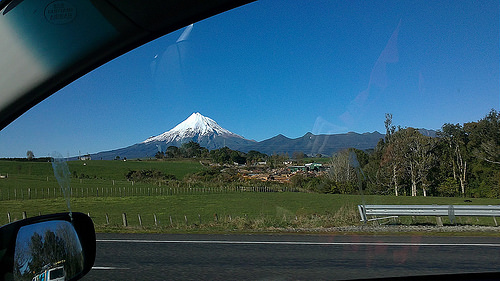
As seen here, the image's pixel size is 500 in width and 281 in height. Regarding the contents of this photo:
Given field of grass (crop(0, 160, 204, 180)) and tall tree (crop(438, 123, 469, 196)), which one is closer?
field of grass (crop(0, 160, 204, 180))

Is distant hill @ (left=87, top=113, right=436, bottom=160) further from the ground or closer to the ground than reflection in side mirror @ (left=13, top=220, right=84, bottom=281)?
further from the ground

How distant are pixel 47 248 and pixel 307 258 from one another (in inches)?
84.8

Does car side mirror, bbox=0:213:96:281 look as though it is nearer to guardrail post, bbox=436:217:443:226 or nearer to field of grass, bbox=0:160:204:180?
field of grass, bbox=0:160:204:180

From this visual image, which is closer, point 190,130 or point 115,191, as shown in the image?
point 190,130

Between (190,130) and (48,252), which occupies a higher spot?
(190,130)

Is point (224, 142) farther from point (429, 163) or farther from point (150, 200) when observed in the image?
point (429, 163)

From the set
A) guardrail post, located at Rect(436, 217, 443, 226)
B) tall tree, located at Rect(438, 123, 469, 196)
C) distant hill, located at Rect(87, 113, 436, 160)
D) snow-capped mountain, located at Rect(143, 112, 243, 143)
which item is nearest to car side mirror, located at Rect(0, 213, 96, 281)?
distant hill, located at Rect(87, 113, 436, 160)

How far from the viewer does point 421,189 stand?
2.52 meters

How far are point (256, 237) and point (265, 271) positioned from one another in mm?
1543

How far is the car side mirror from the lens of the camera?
136 centimetres

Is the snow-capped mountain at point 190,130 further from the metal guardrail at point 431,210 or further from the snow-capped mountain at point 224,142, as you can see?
the metal guardrail at point 431,210

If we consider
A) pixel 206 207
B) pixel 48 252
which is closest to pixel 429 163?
A: pixel 206 207

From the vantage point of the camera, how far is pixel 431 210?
2.76 m

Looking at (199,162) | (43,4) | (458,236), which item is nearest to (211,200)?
(199,162)
